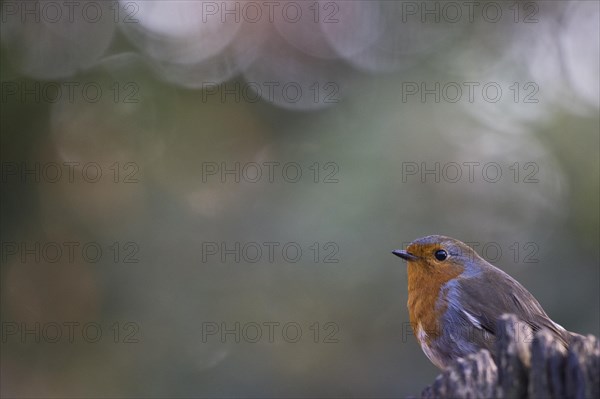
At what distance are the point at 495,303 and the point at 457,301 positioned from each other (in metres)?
0.24

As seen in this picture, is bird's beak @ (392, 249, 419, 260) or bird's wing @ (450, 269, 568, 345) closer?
bird's wing @ (450, 269, 568, 345)

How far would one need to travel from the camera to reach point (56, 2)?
26.7ft

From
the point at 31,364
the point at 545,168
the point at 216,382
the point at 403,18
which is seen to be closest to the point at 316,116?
the point at 403,18

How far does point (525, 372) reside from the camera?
91.0 inches

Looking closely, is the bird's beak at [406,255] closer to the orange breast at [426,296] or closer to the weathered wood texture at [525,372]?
the orange breast at [426,296]

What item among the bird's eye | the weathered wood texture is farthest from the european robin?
the weathered wood texture

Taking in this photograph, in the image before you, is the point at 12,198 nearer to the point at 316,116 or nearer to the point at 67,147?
the point at 67,147

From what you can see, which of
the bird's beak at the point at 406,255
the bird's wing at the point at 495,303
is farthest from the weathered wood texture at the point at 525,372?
the bird's beak at the point at 406,255

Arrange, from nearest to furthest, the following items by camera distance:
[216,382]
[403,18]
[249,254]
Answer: [216,382]
[249,254]
[403,18]

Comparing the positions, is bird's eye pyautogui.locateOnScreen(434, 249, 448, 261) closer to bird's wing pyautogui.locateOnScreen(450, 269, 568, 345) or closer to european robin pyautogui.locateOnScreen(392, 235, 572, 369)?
european robin pyautogui.locateOnScreen(392, 235, 572, 369)

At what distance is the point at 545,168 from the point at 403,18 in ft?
6.98

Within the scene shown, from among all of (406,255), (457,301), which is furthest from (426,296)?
(406,255)

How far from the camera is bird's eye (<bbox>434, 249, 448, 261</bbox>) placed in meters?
5.27

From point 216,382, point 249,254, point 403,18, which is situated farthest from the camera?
point 403,18
